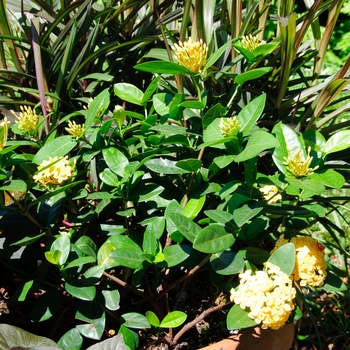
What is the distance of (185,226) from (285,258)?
0.62ft

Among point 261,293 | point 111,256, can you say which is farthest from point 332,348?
point 111,256

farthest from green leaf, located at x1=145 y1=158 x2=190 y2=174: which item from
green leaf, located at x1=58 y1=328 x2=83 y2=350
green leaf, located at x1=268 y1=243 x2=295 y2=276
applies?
green leaf, located at x1=58 y1=328 x2=83 y2=350

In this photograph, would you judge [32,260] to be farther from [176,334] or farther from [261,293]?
[261,293]

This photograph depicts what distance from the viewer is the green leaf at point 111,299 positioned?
967 millimetres

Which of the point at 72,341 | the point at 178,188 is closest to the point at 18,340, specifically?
the point at 72,341

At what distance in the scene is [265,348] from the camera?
1097 millimetres

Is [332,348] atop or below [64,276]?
below

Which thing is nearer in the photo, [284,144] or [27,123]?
[284,144]

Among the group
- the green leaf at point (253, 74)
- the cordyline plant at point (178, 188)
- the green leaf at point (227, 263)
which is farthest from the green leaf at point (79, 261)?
the green leaf at point (253, 74)

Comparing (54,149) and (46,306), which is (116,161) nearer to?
(54,149)

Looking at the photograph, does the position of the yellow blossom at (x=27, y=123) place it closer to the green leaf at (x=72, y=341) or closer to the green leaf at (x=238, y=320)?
the green leaf at (x=72, y=341)

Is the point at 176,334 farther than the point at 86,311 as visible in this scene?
Yes

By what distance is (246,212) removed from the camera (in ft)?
2.87

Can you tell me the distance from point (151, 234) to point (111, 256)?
0.09 metres
